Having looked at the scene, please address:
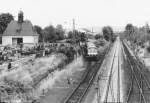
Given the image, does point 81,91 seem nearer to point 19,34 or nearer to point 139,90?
point 139,90

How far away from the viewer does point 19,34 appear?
196ft

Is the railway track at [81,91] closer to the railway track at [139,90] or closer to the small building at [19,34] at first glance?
the railway track at [139,90]

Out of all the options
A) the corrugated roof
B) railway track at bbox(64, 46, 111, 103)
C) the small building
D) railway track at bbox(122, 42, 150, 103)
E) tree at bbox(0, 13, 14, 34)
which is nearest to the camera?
railway track at bbox(64, 46, 111, 103)

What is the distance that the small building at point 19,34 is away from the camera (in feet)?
195

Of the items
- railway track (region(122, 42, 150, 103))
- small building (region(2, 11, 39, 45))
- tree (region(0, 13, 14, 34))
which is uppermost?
tree (region(0, 13, 14, 34))

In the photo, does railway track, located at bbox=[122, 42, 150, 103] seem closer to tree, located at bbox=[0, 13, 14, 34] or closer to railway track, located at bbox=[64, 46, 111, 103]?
railway track, located at bbox=[64, 46, 111, 103]

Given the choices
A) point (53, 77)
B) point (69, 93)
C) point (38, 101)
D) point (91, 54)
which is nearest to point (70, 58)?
point (91, 54)

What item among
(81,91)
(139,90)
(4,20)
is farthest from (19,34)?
(139,90)

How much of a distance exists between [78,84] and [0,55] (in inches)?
490

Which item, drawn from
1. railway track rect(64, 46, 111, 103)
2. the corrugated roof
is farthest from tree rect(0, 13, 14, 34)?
railway track rect(64, 46, 111, 103)

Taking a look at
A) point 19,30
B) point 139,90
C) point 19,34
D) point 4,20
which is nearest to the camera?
point 139,90

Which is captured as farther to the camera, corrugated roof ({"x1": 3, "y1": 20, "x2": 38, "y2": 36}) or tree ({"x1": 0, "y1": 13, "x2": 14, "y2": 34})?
tree ({"x1": 0, "y1": 13, "x2": 14, "y2": 34})

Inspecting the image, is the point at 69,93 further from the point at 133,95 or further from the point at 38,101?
the point at 133,95

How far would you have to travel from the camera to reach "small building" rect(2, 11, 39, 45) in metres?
59.5
